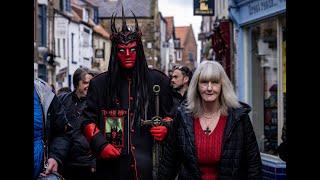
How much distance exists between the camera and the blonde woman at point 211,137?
13.1 feet

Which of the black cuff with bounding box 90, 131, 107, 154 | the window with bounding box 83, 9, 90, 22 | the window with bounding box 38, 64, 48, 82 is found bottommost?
the black cuff with bounding box 90, 131, 107, 154

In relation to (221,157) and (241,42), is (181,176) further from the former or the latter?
(241,42)

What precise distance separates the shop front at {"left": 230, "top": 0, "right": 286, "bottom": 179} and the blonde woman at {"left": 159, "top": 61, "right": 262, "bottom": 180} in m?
6.37

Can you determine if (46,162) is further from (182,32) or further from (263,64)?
(182,32)

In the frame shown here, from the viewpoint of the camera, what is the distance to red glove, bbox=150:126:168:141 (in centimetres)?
487

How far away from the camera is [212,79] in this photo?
164 inches

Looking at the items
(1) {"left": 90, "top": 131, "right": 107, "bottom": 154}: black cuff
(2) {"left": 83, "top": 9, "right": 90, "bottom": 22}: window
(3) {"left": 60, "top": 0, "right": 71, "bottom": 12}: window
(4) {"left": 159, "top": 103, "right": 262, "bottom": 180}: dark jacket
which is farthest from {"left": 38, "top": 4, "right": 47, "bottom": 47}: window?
(4) {"left": 159, "top": 103, "right": 262, "bottom": 180}: dark jacket

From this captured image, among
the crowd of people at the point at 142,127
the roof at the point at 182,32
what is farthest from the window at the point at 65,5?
the roof at the point at 182,32

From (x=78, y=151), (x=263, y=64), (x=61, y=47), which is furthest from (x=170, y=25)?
(x=78, y=151)

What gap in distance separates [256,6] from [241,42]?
54.7 inches

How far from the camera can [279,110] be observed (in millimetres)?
11422

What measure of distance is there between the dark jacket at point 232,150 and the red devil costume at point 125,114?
76cm

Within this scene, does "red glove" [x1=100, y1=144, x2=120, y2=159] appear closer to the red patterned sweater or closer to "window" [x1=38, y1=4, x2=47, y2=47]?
the red patterned sweater
